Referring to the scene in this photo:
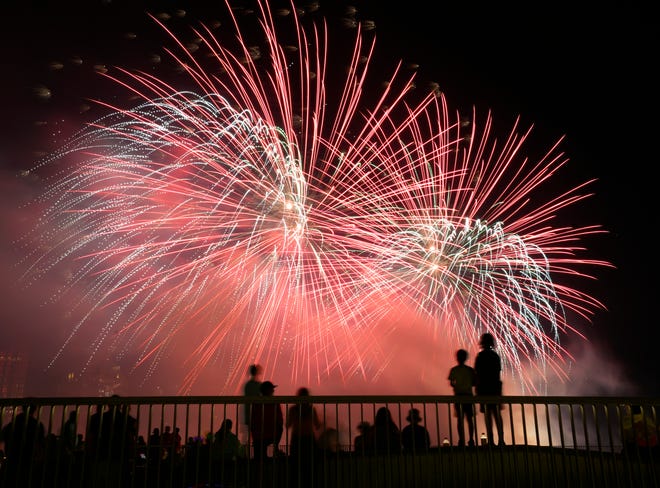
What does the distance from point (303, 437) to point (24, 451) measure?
11.1 ft

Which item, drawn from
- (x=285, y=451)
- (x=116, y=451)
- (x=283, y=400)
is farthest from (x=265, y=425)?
(x=116, y=451)

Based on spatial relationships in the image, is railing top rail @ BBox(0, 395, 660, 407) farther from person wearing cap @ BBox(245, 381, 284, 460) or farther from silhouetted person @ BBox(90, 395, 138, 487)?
person wearing cap @ BBox(245, 381, 284, 460)

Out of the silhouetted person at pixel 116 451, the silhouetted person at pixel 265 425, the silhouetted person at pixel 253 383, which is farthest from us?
the silhouetted person at pixel 253 383

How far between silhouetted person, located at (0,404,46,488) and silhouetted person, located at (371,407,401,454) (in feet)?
13.3

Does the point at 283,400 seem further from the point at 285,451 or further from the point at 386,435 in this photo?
the point at 386,435

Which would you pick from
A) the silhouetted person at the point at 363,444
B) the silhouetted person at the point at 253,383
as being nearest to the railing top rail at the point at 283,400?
the silhouetted person at the point at 363,444

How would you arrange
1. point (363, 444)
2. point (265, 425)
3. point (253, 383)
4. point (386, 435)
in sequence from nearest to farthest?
point (363, 444) < point (386, 435) < point (265, 425) < point (253, 383)

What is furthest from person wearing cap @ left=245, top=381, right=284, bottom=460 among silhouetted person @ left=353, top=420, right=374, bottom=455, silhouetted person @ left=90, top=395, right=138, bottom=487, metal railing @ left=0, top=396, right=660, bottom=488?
→ silhouetted person @ left=90, top=395, right=138, bottom=487

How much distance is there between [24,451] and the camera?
300 inches

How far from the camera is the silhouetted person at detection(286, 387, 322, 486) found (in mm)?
7594

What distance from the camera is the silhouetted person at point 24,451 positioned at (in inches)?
294

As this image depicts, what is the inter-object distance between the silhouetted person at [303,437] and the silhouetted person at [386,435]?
76 centimetres

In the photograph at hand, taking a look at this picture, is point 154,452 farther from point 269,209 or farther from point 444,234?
point 444,234

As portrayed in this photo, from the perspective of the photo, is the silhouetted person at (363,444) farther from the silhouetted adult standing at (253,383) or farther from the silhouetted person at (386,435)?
the silhouetted adult standing at (253,383)
